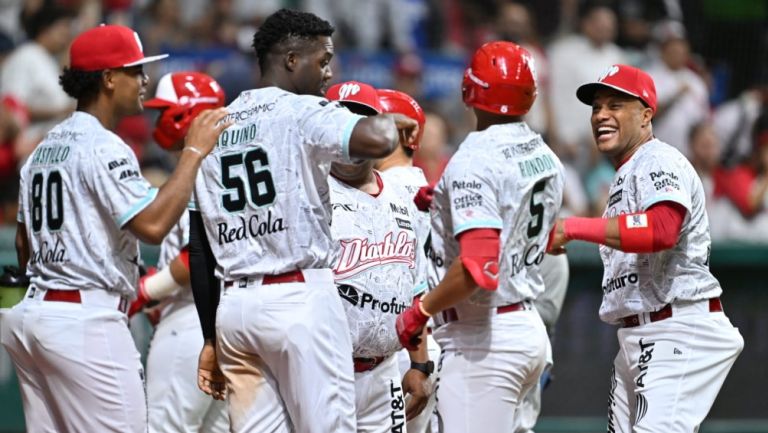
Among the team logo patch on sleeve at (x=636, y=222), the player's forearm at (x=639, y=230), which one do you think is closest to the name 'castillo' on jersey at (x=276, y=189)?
the player's forearm at (x=639, y=230)

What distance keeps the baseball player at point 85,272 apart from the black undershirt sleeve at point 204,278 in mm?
192

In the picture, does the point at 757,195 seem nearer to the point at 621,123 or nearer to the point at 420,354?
the point at 621,123

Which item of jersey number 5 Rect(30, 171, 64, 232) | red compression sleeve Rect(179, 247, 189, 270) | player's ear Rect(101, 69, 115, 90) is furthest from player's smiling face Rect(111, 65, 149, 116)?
red compression sleeve Rect(179, 247, 189, 270)

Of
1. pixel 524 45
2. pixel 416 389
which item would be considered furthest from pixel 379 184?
pixel 524 45

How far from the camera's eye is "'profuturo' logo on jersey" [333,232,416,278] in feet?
17.1

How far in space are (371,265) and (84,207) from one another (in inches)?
49.2

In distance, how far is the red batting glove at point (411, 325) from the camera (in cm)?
494

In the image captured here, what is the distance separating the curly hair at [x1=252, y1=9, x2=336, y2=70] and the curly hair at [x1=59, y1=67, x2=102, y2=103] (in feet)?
2.68

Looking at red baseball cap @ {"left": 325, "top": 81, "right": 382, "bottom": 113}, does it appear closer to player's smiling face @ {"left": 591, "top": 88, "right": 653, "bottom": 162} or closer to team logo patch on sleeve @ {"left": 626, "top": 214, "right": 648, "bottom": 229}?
player's smiling face @ {"left": 591, "top": 88, "right": 653, "bottom": 162}

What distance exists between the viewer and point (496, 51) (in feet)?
17.4

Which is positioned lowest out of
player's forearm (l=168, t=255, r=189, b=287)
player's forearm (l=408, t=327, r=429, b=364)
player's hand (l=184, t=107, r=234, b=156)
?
player's forearm (l=408, t=327, r=429, b=364)

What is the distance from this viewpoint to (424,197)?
219 inches

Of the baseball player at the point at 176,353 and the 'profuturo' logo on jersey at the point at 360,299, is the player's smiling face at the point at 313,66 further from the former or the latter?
the baseball player at the point at 176,353

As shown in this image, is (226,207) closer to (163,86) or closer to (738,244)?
(163,86)
